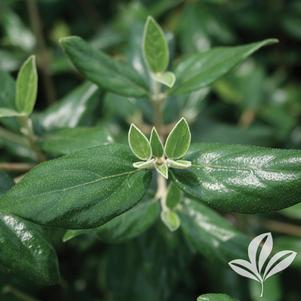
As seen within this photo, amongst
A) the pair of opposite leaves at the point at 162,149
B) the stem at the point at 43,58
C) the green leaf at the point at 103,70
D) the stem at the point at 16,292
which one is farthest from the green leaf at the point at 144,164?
the stem at the point at 43,58

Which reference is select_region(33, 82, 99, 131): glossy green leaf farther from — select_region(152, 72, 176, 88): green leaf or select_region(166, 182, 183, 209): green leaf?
select_region(166, 182, 183, 209): green leaf

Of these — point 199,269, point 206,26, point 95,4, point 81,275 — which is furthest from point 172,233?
point 95,4

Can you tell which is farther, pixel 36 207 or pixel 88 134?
pixel 88 134

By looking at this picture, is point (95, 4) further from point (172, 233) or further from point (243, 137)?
point (172, 233)

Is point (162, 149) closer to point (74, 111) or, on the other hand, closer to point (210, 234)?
point (210, 234)

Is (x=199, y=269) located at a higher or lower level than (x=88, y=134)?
lower

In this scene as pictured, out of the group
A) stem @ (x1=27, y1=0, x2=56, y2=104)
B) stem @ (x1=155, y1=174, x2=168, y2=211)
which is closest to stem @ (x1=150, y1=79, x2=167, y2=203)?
stem @ (x1=155, y1=174, x2=168, y2=211)
